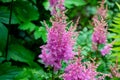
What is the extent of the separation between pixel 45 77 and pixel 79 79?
0.47 meters

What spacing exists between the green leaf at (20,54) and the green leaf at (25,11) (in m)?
0.29

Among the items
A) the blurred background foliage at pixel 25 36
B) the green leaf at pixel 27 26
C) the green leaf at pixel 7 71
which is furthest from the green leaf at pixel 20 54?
the green leaf at pixel 7 71

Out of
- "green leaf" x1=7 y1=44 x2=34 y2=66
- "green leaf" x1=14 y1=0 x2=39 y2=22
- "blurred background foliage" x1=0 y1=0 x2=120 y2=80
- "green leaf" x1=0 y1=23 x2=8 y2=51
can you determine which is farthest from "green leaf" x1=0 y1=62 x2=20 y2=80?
"green leaf" x1=14 y1=0 x2=39 y2=22

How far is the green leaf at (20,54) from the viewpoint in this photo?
3.78 m

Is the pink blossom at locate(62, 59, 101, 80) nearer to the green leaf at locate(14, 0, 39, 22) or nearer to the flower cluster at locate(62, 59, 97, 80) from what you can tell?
the flower cluster at locate(62, 59, 97, 80)

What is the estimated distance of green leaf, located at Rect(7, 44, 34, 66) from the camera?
3.78 metres

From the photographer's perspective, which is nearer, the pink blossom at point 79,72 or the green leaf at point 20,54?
the pink blossom at point 79,72

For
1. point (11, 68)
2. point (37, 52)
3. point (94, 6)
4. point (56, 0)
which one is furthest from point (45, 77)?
point (94, 6)

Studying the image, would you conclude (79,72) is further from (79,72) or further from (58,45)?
(58,45)

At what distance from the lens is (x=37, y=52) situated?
416 centimetres

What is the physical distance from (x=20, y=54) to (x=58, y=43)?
1.41m

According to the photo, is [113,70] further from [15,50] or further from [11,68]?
[15,50]

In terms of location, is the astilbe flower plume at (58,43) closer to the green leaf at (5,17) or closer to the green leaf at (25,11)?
the green leaf at (5,17)

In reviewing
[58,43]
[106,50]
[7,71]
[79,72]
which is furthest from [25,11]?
[79,72]
